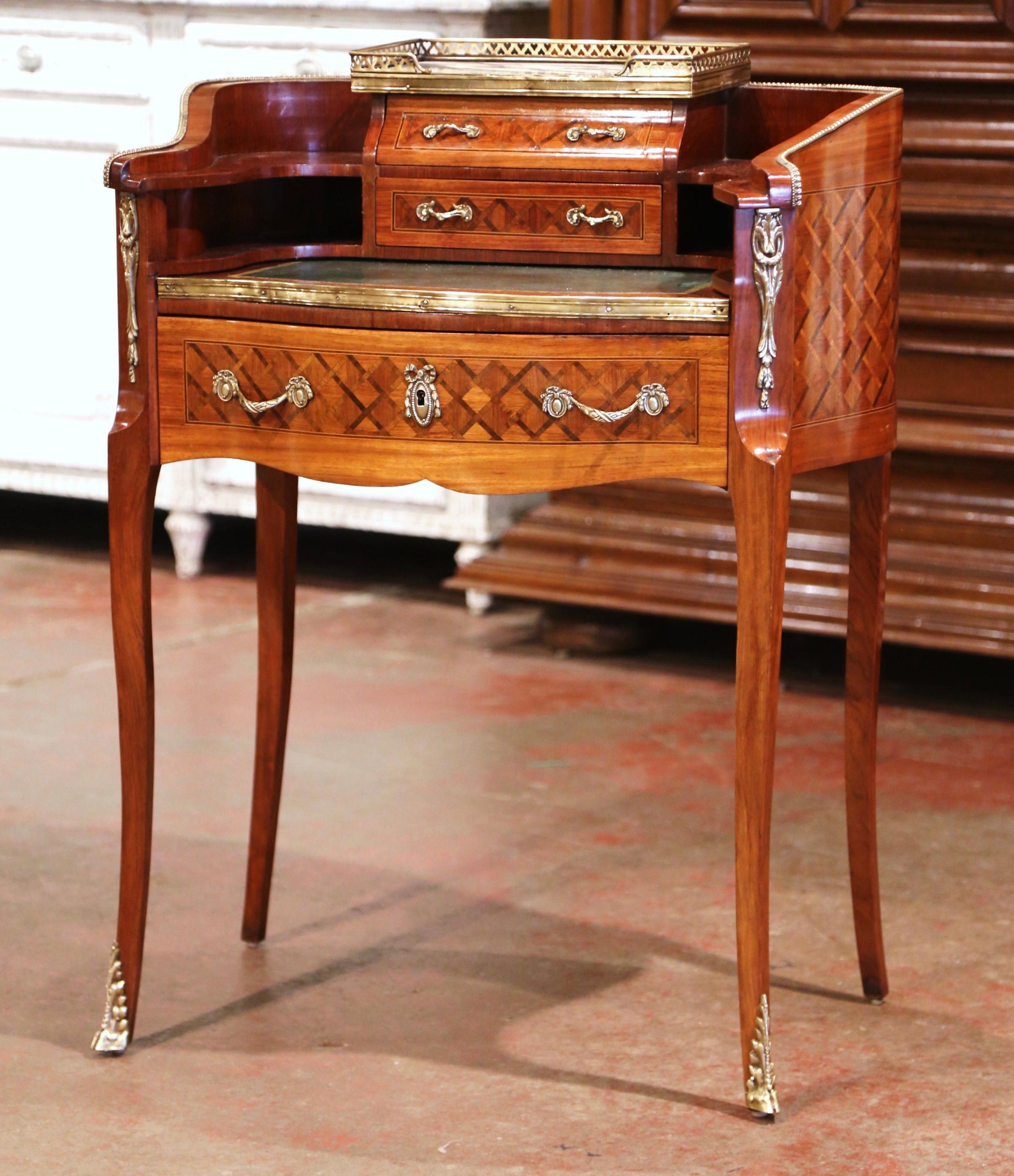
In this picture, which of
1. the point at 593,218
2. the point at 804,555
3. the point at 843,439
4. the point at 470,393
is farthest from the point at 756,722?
the point at 804,555

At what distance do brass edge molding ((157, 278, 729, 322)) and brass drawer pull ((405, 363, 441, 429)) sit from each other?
0.06m

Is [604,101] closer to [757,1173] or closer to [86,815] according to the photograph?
[757,1173]

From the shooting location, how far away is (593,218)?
2098mm

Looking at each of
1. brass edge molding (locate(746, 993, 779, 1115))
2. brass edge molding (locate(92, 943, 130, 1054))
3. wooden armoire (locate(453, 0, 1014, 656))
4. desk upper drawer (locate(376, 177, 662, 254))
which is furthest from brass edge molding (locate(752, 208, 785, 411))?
wooden armoire (locate(453, 0, 1014, 656))

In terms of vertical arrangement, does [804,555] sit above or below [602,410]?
below

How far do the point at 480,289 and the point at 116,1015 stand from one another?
2.82 feet

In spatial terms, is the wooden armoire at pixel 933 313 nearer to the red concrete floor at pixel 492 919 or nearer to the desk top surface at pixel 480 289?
the red concrete floor at pixel 492 919

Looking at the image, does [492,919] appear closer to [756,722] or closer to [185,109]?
[756,722]

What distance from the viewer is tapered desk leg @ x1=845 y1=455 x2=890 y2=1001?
7.23ft

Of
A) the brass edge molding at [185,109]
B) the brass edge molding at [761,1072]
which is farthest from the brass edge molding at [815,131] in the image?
the brass edge molding at [761,1072]

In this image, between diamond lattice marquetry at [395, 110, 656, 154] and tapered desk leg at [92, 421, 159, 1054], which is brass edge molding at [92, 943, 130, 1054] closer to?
tapered desk leg at [92, 421, 159, 1054]

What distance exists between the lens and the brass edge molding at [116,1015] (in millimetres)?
2135

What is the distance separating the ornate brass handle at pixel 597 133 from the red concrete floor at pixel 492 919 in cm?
95

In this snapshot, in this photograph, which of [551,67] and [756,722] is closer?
[756,722]
